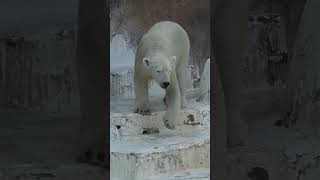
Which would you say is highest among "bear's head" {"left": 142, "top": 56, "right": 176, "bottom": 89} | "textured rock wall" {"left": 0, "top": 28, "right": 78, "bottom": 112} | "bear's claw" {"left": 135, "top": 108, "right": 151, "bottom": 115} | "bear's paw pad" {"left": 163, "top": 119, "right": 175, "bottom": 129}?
"bear's head" {"left": 142, "top": 56, "right": 176, "bottom": 89}

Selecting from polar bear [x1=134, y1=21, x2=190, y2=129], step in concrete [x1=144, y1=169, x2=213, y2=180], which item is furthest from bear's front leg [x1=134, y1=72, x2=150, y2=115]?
step in concrete [x1=144, y1=169, x2=213, y2=180]

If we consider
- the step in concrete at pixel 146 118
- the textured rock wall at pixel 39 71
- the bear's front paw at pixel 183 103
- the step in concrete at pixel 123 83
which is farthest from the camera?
the step in concrete at pixel 123 83

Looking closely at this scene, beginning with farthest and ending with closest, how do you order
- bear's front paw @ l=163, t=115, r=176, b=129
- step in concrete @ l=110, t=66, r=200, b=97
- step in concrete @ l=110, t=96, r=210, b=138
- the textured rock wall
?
step in concrete @ l=110, t=66, r=200, b=97 → bear's front paw @ l=163, t=115, r=176, b=129 → step in concrete @ l=110, t=96, r=210, b=138 → the textured rock wall

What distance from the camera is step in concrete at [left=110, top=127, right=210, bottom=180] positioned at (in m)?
3.15

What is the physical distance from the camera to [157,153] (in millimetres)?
3260

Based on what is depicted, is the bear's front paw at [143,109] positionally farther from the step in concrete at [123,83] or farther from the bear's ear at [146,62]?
the step in concrete at [123,83]

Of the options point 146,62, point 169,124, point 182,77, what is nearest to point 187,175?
point 169,124

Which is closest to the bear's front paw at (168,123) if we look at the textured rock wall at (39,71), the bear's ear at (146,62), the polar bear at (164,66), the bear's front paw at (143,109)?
the polar bear at (164,66)

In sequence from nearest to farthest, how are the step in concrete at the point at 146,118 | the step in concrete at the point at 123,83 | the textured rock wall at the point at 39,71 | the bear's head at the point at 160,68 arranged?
the textured rock wall at the point at 39,71, the bear's head at the point at 160,68, the step in concrete at the point at 146,118, the step in concrete at the point at 123,83

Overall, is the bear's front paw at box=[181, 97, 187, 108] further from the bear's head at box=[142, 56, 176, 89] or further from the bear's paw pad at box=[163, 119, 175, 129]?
the bear's head at box=[142, 56, 176, 89]

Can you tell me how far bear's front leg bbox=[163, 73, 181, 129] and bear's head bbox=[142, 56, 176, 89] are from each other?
0.67ft

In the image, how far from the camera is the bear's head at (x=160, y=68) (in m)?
3.35

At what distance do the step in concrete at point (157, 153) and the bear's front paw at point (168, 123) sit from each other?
0.12 ft

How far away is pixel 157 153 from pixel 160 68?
1.79 feet
